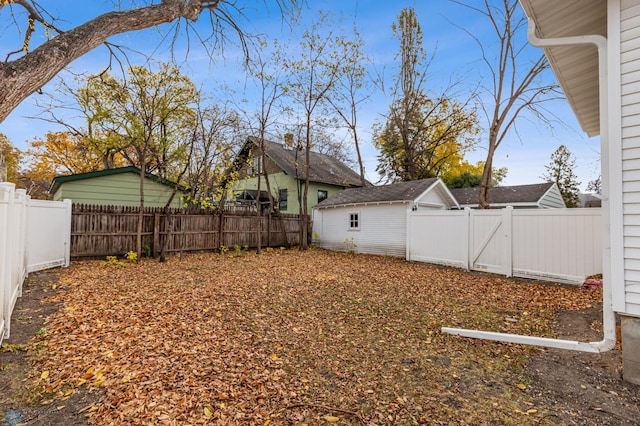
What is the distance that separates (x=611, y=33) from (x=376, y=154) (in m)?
21.4

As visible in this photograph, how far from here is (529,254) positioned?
7812mm

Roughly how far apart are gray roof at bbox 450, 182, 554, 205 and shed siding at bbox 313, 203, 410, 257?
7.80 meters

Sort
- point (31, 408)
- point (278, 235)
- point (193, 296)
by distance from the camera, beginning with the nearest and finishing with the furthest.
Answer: point (31, 408)
point (193, 296)
point (278, 235)

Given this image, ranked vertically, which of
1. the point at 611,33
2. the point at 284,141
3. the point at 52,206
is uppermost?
the point at 284,141

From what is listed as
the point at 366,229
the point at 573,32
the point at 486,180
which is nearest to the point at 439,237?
the point at 366,229

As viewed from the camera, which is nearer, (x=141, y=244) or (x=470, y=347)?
(x=470, y=347)

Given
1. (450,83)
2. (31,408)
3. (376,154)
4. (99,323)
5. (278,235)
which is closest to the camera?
(31,408)

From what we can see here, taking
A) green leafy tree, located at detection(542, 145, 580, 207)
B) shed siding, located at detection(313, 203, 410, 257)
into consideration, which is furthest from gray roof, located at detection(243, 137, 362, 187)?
green leafy tree, located at detection(542, 145, 580, 207)

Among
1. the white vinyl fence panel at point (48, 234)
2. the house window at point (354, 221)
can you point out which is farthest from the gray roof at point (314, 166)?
the white vinyl fence panel at point (48, 234)

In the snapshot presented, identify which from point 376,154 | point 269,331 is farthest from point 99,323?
point 376,154

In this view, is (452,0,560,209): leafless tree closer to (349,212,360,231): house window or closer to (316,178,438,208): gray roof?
(316,178,438,208): gray roof

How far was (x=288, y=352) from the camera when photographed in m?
3.46

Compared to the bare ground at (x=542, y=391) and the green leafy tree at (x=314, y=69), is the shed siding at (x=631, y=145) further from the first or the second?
the green leafy tree at (x=314, y=69)

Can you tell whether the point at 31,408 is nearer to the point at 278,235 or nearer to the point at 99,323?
the point at 99,323
